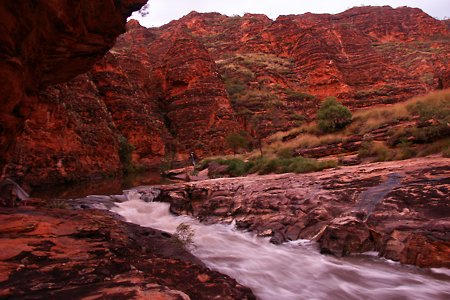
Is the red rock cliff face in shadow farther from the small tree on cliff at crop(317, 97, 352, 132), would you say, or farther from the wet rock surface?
the small tree on cliff at crop(317, 97, 352, 132)

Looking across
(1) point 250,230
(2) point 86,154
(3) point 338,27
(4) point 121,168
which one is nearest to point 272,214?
(1) point 250,230

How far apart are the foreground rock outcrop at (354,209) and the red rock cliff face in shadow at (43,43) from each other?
4825 millimetres

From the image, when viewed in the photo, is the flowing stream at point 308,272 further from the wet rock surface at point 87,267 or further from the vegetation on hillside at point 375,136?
the vegetation on hillside at point 375,136

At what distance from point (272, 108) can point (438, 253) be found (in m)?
35.3

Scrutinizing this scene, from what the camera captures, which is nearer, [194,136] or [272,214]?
[272,214]

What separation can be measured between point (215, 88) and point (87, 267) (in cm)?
3781

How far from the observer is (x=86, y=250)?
3.84 meters

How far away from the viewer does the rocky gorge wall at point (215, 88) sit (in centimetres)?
2131

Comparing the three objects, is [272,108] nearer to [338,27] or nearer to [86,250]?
[338,27]

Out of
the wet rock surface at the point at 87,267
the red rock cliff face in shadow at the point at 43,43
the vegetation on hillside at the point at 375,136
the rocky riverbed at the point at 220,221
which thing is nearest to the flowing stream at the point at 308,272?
the rocky riverbed at the point at 220,221

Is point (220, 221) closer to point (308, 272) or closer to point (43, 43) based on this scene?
point (308, 272)

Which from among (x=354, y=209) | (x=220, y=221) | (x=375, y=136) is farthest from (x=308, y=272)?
(x=375, y=136)

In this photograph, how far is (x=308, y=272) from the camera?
16.8ft

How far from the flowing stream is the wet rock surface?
0.95 m
